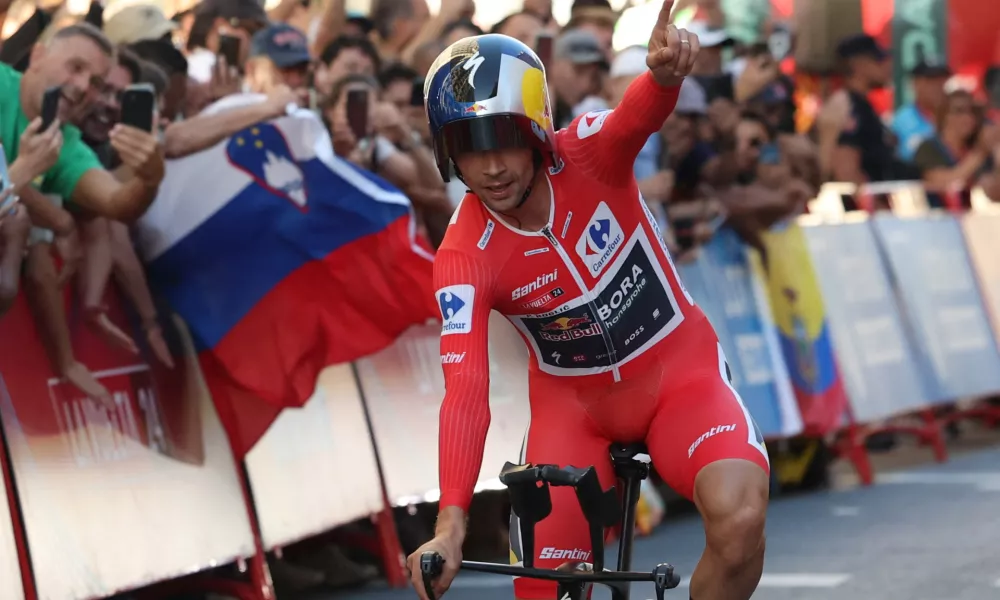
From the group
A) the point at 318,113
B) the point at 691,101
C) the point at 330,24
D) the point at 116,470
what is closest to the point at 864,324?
the point at 691,101

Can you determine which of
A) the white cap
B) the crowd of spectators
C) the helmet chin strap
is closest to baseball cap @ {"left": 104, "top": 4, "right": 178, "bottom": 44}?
the crowd of spectators

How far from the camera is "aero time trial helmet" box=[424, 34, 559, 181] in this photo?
4.57 metres

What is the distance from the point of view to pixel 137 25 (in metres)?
8.13

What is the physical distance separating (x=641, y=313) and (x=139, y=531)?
295cm

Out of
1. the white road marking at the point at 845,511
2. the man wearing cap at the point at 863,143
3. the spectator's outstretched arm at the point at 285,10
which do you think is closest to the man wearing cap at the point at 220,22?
the spectator's outstretched arm at the point at 285,10

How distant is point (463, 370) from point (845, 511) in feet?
20.2

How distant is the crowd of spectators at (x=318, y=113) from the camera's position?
6781 millimetres

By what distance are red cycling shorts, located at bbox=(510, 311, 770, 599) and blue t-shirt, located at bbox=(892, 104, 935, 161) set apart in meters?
10.2

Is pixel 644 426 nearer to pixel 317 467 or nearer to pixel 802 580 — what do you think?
pixel 802 580

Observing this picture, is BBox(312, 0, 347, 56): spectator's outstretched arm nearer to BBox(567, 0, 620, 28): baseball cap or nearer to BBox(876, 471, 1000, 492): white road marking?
BBox(567, 0, 620, 28): baseball cap

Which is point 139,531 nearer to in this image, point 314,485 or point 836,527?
point 314,485

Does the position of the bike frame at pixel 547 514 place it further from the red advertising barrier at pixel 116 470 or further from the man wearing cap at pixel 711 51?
the man wearing cap at pixel 711 51

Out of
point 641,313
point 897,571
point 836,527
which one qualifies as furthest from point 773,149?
point 641,313

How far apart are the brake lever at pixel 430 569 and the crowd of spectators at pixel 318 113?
2946mm
